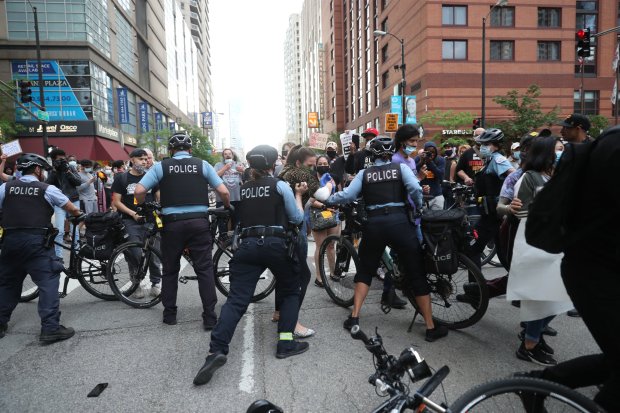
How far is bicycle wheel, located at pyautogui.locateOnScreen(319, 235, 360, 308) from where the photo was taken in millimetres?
5176

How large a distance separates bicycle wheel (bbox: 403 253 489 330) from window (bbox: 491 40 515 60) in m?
38.3

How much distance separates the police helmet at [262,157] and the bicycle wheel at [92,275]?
3121 millimetres

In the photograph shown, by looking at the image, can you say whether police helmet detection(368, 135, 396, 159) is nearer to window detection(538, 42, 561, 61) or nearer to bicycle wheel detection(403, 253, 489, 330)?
bicycle wheel detection(403, 253, 489, 330)

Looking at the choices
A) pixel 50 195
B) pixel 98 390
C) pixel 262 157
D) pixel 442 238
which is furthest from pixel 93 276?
pixel 442 238

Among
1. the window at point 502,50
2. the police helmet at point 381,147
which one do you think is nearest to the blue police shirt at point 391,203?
the police helmet at point 381,147

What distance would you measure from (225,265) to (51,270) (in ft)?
6.76

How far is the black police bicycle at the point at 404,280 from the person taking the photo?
13.4 ft

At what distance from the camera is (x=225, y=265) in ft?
18.8

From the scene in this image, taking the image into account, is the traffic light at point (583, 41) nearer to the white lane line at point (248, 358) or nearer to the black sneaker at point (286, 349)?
the white lane line at point (248, 358)

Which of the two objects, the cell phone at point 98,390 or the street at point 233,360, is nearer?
the street at point 233,360

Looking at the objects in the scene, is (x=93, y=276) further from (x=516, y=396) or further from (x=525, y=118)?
(x=525, y=118)

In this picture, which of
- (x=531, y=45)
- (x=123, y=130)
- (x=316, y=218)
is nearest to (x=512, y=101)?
(x=531, y=45)

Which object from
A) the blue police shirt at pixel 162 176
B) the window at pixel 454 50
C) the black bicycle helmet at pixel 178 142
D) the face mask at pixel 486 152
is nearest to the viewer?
the blue police shirt at pixel 162 176

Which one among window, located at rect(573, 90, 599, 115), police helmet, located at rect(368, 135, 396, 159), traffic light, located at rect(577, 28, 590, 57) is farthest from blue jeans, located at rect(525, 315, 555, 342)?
window, located at rect(573, 90, 599, 115)
